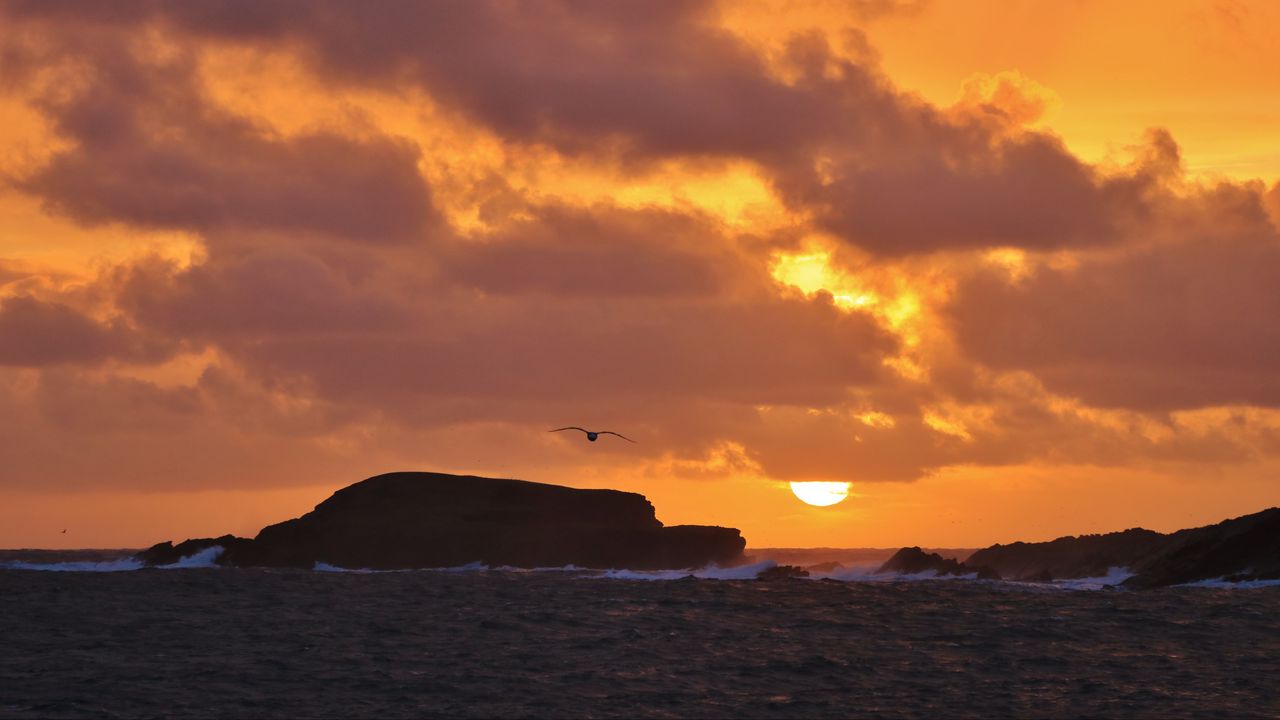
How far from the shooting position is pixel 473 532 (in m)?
178

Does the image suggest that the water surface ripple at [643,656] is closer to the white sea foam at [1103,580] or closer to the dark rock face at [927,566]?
the white sea foam at [1103,580]

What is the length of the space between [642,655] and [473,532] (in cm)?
12463

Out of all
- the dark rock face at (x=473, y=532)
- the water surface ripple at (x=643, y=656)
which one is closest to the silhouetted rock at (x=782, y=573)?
the dark rock face at (x=473, y=532)

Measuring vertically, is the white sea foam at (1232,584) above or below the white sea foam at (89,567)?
below

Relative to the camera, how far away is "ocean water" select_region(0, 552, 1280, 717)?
4353 cm

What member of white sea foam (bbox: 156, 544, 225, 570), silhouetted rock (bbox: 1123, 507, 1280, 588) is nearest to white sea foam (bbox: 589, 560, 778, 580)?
silhouetted rock (bbox: 1123, 507, 1280, 588)

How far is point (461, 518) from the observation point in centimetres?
18188

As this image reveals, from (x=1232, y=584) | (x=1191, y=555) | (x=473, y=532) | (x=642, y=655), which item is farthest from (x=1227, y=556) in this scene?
(x=473, y=532)

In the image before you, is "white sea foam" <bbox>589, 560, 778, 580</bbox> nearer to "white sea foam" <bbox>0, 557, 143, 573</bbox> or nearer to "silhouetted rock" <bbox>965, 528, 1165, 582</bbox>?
"silhouetted rock" <bbox>965, 528, 1165, 582</bbox>

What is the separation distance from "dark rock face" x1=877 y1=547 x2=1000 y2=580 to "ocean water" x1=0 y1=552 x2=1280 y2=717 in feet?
133

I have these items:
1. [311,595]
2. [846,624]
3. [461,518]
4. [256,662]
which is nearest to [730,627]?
[846,624]

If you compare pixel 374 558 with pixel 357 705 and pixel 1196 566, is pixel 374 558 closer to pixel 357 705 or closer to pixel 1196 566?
pixel 1196 566

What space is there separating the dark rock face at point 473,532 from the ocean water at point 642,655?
73381 mm

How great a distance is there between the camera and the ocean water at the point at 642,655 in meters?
43.5
